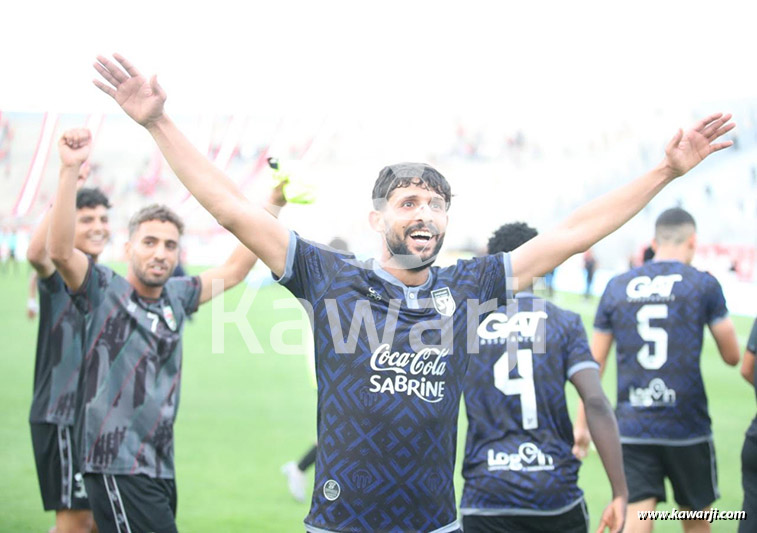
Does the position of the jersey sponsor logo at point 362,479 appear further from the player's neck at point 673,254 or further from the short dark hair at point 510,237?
the player's neck at point 673,254

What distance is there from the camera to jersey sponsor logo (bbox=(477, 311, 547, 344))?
4359 mm

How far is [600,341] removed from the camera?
577cm

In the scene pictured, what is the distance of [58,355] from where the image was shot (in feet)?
17.1

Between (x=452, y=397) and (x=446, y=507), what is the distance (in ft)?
1.37

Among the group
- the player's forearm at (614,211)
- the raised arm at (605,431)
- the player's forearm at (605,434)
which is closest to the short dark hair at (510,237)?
the raised arm at (605,431)

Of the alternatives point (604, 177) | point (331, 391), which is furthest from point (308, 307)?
point (604, 177)

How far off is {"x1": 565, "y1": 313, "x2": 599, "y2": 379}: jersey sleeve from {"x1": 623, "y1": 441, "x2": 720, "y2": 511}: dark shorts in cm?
161

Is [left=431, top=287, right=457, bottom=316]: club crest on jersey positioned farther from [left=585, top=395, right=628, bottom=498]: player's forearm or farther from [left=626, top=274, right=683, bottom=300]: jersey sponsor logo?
[left=626, top=274, right=683, bottom=300]: jersey sponsor logo

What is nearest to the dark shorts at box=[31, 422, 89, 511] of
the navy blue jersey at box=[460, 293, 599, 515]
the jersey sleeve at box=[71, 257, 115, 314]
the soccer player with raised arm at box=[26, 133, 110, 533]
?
the soccer player with raised arm at box=[26, 133, 110, 533]

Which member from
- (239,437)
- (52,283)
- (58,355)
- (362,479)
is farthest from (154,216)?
(239,437)

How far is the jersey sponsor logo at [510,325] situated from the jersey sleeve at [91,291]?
6.47 feet

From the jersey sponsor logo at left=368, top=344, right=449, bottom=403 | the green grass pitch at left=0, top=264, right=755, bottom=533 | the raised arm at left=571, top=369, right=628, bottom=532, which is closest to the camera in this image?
the jersey sponsor logo at left=368, top=344, right=449, bottom=403

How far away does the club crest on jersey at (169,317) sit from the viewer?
461 cm

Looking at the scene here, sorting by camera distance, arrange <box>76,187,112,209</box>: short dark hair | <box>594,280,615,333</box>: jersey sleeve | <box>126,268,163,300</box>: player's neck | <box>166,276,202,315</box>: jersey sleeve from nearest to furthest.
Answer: <box>126,268,163,300</box>: player's neck
<box>166,276,202,315</box>: jersey sleeve
<box>76,187,112,209</box>: short dark hair
<box>594,280,615,333</box>: jersey sleeve
